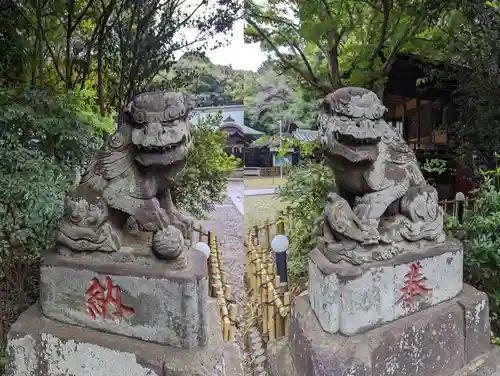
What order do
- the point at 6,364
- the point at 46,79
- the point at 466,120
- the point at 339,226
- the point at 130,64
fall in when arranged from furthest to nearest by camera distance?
the point at 466,120 < the point at 46,79 < the point at 130,64 < the point at 6,364 < the point at 339,226

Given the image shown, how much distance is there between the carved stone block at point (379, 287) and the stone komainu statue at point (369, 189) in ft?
0.18

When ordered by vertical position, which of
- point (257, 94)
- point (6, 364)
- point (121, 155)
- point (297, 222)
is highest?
point (257, 94)

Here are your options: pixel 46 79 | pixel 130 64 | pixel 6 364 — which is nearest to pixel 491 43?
pixel 130 64

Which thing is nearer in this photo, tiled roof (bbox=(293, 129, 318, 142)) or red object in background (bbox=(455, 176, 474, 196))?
tiled roof (bbox=(293, 129, 318, 142))

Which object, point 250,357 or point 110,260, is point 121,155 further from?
point 250,357

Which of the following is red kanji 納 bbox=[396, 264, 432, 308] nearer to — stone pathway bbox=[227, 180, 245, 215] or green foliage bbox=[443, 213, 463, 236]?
green foliage bbox=[443, 213, 463, 236]

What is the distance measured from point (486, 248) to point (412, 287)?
711mm

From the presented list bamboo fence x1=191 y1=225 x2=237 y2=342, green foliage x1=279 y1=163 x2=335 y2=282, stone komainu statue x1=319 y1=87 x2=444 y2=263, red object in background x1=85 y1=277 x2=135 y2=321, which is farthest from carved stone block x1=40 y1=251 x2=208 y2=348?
green foliage x1=279 y1=163 x2=335 y2=282

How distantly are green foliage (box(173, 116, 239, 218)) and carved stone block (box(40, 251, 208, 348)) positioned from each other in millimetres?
929

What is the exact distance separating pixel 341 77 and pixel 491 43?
106 cm

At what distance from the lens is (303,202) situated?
3.00m

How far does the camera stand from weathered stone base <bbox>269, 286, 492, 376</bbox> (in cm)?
165

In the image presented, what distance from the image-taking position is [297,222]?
3.08 metres

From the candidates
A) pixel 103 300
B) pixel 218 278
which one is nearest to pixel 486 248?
pixel 218 278
